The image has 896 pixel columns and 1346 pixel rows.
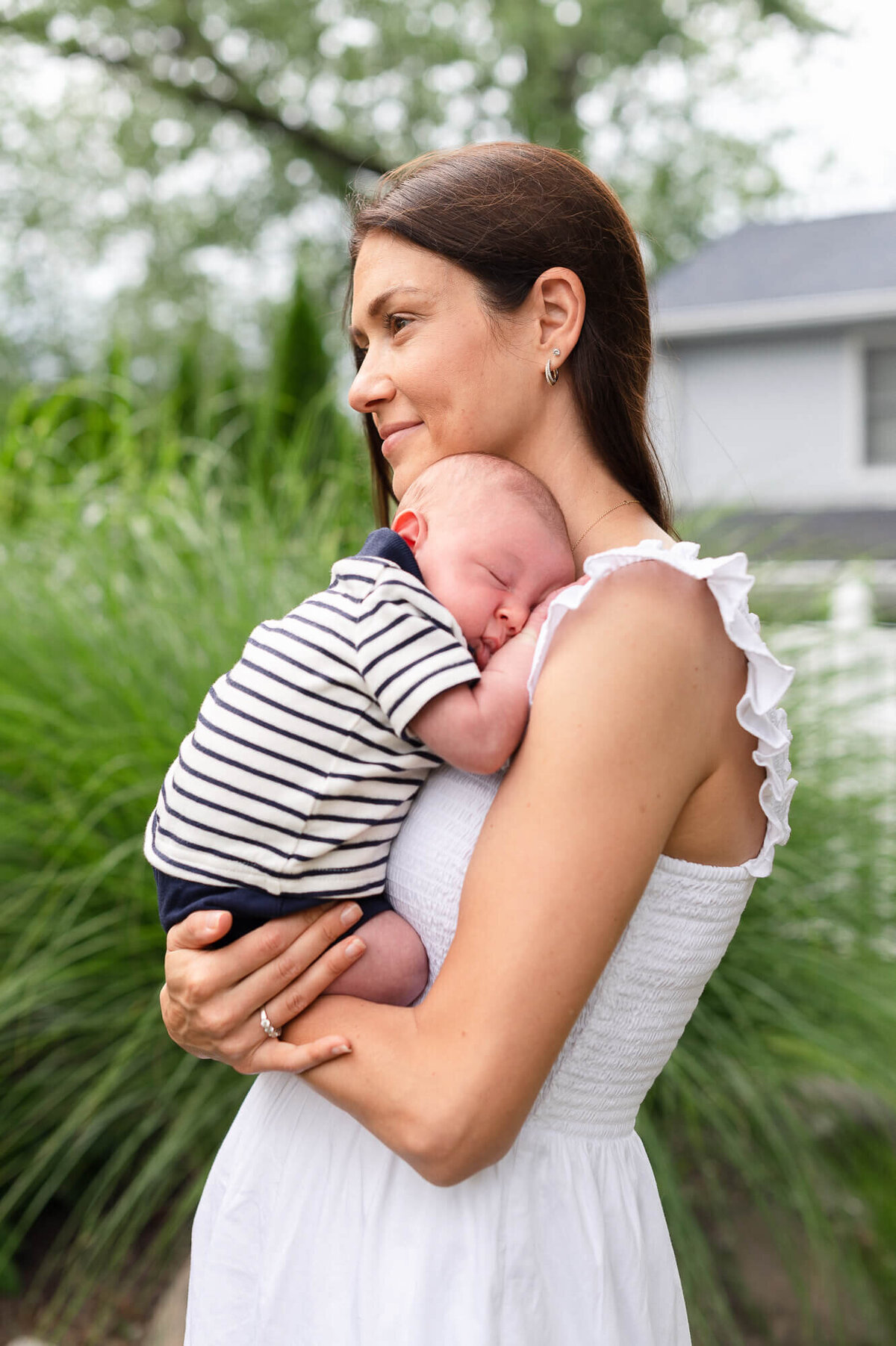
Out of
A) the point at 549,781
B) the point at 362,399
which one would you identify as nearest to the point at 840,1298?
the point at 549,781

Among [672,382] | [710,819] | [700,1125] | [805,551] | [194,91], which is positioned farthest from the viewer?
[194,91]

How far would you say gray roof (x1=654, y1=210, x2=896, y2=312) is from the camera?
1191 cm

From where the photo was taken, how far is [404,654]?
44.1 inches

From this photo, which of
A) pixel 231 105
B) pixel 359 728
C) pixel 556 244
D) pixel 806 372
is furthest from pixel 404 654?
pixel 231 105

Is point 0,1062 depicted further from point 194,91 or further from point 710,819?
point 194,91

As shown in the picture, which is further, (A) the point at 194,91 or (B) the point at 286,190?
(B) the point at 286,190

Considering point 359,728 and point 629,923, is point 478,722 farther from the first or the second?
point 629,923

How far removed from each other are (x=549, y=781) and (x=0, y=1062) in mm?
2360

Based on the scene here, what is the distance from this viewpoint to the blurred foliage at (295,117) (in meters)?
11.9

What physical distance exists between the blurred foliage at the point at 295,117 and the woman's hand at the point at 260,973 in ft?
31.3

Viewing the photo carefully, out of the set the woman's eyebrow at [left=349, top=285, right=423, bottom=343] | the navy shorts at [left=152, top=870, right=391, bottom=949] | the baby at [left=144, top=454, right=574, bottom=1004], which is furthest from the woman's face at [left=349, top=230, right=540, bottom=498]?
the navy shorts at [left=152, top=870, right=391, bottom=949]

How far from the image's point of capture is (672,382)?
229 centimetres

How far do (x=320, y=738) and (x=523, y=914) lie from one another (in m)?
0.28

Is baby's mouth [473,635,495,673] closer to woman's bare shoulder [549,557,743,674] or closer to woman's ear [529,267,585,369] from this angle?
woman's bare shoulder [549,557,743,674]
